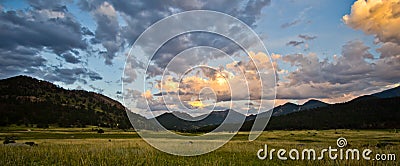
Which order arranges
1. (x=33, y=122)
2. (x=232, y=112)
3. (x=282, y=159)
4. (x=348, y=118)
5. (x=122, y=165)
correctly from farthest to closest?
(x=33, y=122) → (x=348, y=118) → (x=232, y=112) → (x=282, y=159) → (x=122, y=165)

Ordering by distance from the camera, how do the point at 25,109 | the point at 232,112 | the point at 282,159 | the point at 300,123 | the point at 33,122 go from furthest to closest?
the point at 25,109 → the point at 33,122 → the point at 300,123 → the point at 232,112 → the point at 282,159

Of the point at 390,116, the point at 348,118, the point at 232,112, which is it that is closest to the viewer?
the point at 232,112

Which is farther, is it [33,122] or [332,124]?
[33,122]

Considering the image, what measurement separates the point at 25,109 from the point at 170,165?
658 ft

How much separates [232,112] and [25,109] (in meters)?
198

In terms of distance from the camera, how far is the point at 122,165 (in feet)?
42.9

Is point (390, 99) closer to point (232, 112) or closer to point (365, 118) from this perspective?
point (365, 118)

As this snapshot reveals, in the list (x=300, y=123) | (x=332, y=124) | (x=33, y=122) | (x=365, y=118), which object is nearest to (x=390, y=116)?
(x=365, y=118)

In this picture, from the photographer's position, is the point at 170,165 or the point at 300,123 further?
the point at 300,123

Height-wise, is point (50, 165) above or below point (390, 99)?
below

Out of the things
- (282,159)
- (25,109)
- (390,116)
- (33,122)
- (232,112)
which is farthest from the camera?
(25,109)

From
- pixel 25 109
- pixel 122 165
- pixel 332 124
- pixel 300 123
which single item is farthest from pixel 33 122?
pixel 122 165

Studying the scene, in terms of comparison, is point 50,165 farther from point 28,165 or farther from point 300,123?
point 300,123

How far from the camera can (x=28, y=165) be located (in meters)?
13.5
